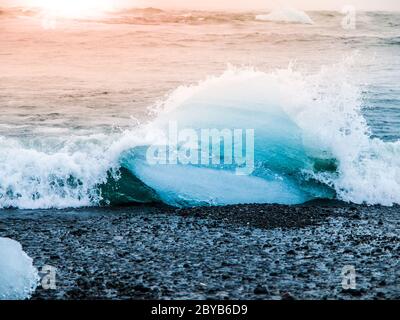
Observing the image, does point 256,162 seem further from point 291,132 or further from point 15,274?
point 15,274

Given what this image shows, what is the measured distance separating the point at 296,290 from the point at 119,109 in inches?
434

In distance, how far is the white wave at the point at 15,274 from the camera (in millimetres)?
4434

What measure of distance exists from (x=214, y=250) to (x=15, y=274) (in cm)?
193

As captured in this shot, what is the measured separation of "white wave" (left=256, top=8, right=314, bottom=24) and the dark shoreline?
586 inches

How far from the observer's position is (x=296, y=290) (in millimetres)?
4488

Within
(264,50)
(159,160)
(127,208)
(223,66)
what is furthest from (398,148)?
(264,50)

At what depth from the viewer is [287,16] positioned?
72.6 feet

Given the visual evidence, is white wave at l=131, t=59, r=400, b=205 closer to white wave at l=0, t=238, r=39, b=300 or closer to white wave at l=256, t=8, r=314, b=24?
white wave at l=0, t=238, r=39, b=300

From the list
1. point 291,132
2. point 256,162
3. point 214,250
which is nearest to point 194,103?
point 291,132

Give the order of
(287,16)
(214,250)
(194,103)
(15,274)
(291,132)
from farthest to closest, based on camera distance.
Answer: (287,16) < (194,103) < (291,132) < (214,250) < (15,274)

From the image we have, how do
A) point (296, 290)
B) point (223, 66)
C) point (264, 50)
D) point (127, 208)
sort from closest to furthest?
point (296, 290) < point (127, 208) < point (223, 66) < point (264, 50)

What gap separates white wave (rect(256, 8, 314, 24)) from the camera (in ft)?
71.0

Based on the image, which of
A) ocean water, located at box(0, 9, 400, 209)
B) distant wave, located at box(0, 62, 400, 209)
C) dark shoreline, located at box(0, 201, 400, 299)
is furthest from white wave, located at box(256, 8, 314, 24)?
dark shoreline, located at box(0, 201, 400, 299)
